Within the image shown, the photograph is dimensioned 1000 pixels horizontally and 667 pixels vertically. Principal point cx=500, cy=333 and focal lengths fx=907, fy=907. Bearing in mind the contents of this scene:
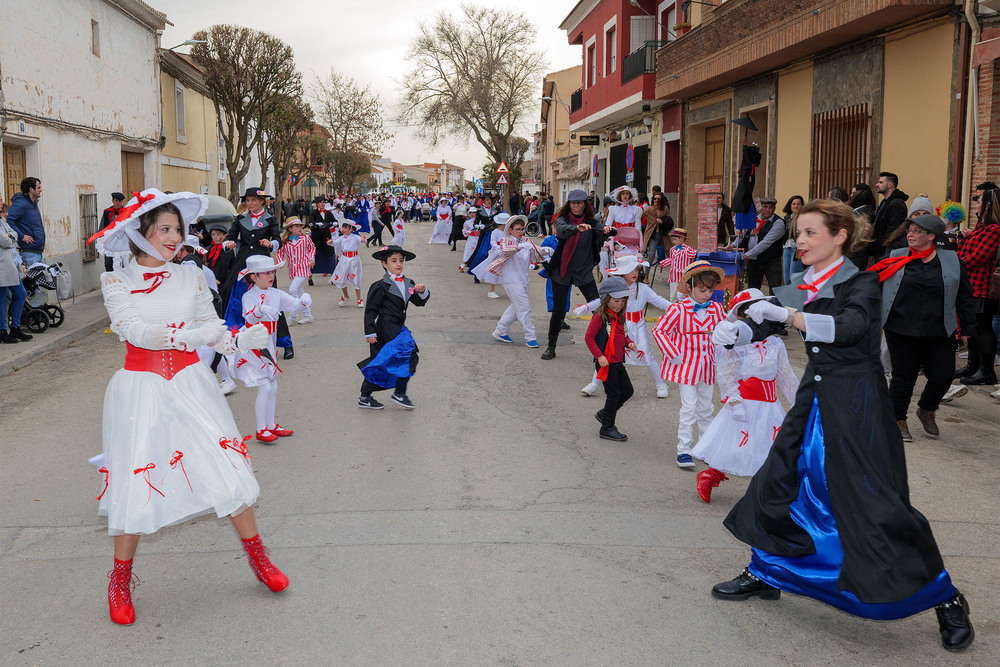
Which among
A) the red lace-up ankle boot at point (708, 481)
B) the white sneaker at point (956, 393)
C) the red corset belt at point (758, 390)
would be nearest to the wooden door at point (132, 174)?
Answer: the white sneaker at point (956, 393)

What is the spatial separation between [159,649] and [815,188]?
14.5 m

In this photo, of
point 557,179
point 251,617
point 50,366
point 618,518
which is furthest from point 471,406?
point 557,179

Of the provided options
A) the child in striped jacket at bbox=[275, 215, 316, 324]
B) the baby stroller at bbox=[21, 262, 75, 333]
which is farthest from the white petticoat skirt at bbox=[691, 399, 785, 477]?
the baby stroller at bbox=[21, 262, 75, 333]

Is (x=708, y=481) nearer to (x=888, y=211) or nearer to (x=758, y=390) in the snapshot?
(x=758, y=390)

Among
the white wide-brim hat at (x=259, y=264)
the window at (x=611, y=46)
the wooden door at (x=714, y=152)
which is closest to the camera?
the white wide-brim hat at (x=259, y=264)

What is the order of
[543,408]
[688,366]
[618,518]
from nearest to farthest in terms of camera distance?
[618,518] < [688,366] < [543,408]

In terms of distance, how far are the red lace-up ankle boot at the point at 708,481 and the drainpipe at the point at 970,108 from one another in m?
7.45

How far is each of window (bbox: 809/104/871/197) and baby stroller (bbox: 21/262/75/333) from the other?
11690mm

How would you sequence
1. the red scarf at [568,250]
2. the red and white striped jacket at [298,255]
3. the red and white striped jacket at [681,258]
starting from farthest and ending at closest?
the red and white striped jacket at [298,255]
the red and white striped jacket at [681,258]
the red scarf at [568,250]

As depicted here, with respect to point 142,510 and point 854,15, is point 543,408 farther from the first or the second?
point 854,15

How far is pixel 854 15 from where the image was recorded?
1250 cm

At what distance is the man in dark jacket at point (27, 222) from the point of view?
37.9ft

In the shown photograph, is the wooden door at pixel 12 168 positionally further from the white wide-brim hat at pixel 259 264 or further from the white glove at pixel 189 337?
the white glove at pixel 189 337

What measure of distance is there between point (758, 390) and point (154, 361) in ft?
10.9
